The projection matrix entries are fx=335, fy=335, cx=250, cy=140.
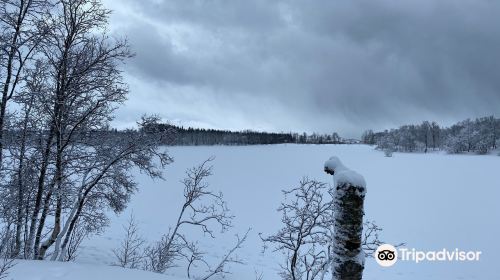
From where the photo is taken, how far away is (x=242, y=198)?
32.2 m

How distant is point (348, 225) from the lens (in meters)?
2.74

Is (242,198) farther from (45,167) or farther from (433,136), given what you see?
(433,136)

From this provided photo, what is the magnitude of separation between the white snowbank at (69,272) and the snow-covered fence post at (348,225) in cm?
528

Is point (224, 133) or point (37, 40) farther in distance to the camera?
point (224, 133)

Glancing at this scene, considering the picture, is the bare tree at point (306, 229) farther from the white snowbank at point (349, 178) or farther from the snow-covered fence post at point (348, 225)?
the white snowbank at point (349, 178)

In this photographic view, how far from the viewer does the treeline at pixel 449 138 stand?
111 m

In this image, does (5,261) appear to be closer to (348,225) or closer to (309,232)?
(348,225)

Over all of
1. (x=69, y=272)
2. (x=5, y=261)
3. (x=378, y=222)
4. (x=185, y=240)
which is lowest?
(x=378, y=222)

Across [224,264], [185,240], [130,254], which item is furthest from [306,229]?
[130,254]

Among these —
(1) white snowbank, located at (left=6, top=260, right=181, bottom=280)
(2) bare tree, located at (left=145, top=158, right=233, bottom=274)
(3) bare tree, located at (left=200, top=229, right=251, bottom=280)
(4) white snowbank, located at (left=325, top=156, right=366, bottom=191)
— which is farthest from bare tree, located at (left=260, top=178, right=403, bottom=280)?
(4) white snowbank, located at (left=325, top=156, right=366, bottom=191)

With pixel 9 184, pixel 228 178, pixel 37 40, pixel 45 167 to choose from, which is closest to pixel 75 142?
pixel 45 167

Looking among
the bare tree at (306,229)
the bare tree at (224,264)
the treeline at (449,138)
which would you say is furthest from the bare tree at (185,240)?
the treeline at (449,138)

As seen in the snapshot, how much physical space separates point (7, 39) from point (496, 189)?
1696 inches

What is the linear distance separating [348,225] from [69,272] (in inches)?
237
